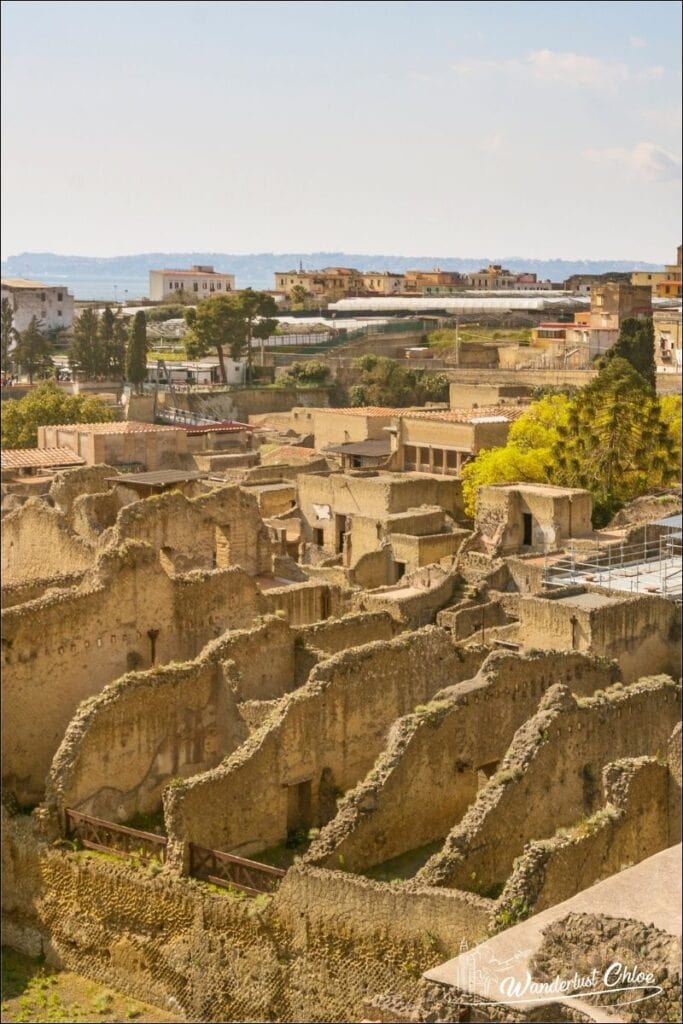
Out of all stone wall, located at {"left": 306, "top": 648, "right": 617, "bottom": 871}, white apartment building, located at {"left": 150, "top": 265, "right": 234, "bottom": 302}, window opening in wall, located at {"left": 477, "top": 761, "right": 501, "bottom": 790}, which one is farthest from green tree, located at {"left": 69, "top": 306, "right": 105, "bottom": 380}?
window opening in wall, located at {"left": 477, "top": 761, "right": 501, "bottom": 790}

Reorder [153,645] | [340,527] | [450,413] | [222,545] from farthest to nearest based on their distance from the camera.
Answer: [450,413] → [340,527] → [222,545] → [153,645]

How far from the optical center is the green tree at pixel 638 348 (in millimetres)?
46594

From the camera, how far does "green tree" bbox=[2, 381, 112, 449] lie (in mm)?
46500

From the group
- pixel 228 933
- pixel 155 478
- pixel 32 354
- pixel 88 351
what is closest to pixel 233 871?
pixel 228 933

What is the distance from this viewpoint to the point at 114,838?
1742 centimetres

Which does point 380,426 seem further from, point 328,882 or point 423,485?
point 328,882

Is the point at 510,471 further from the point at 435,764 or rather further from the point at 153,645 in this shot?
the point at 435,764

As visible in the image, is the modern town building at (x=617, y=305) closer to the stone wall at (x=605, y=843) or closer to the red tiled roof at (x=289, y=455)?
the red tiled roof at (x=289, y=455)

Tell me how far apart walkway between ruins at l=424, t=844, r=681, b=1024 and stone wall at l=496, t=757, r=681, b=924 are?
33.4 inches

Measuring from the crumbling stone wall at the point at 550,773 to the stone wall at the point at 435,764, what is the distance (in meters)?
0.98

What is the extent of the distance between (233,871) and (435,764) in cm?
260

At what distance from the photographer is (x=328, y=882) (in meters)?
14.8

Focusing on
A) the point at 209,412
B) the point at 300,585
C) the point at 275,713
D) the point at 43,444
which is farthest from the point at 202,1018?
the point at 209,412

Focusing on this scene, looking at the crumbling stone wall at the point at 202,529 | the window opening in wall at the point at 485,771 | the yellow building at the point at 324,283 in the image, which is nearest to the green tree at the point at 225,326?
the yellow building at the point at 324,283
